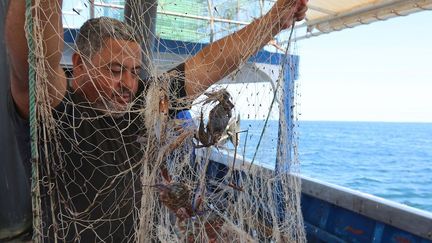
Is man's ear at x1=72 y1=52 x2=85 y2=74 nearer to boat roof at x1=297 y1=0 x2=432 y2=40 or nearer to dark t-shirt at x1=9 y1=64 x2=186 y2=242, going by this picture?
dark t-shirt at x1=9 y1=64 x2=186 y2=242

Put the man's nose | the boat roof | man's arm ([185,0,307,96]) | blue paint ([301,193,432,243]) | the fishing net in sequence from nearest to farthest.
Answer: the fishing net < the man's nose < man's arm ([185,0,307,96]) < blue paint ([301,193,432,243]) < the boat roof

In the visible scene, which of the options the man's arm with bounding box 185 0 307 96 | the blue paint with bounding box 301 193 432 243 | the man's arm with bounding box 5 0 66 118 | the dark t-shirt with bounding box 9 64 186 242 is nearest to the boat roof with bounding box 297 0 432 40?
the blue paint with bounding box 301 193 432 243

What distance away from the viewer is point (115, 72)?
1.37 meters

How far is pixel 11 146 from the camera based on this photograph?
183cm

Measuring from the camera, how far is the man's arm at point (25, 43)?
3.42ft

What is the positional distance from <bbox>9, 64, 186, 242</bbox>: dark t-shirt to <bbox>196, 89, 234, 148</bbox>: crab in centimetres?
24

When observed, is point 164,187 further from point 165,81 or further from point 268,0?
point 268,0

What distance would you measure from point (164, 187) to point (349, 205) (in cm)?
177

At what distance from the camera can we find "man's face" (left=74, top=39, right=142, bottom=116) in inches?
53.3

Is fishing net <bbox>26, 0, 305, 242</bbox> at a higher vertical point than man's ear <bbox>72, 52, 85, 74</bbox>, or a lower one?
lower

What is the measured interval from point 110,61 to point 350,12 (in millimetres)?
3290

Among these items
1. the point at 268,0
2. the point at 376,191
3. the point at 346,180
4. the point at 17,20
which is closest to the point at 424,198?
the point at 376,191

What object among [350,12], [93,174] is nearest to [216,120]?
[93,174]

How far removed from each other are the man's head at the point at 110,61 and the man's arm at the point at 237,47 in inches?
11.3
